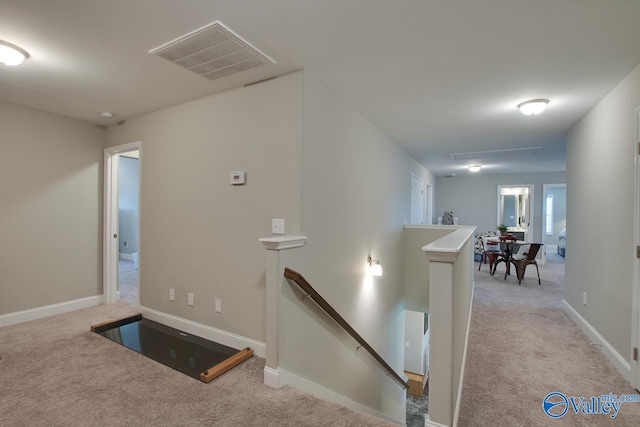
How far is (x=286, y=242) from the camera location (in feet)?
7.75

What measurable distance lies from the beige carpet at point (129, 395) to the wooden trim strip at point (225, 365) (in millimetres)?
39

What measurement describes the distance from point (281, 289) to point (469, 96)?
8.67 feet

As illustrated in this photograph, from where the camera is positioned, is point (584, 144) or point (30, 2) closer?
point (30, 2)

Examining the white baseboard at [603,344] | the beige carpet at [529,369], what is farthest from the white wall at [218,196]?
the white baseboard at [603,344]

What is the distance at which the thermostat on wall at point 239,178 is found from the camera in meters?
2.89

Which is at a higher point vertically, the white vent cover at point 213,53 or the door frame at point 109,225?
the white vent cover at point 213,53

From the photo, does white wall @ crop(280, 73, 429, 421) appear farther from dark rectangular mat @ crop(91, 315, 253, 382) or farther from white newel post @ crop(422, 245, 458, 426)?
white newel post @ crop(422, 245, 458, 426)

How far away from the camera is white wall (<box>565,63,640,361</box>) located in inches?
99.9

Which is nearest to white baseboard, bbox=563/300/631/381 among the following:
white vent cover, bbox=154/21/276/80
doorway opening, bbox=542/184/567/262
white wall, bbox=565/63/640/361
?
white wall, bbox=565/63/640/361

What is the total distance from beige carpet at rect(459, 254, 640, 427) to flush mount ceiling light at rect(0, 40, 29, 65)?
12.9 ft

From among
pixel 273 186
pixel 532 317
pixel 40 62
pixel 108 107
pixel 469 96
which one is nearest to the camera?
pixel 40 62

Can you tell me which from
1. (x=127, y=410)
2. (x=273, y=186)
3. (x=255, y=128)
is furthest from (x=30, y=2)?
(x=127, y=410)

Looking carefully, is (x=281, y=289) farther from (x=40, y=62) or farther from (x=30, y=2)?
(x=40, y=62)

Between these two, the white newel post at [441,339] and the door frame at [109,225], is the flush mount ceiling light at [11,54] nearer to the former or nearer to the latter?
the door frame at [109,225]
